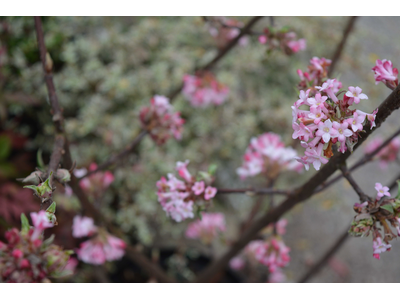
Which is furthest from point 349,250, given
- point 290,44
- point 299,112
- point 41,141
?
point 41,141

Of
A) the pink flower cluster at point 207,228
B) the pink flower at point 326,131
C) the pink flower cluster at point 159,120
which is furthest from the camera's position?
the pink flower cluster at point 207,228

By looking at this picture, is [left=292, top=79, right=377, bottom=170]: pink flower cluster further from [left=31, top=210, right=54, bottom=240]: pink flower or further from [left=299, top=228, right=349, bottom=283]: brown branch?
[left=299, top=228, right=349, bottom=283]: brown branch

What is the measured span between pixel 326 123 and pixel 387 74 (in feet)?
0.60

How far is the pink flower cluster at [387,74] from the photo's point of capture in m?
0.56

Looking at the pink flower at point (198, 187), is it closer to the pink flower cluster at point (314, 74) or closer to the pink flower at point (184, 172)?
the pink flower at point (184, 172)

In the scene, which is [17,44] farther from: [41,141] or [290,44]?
[290,44]

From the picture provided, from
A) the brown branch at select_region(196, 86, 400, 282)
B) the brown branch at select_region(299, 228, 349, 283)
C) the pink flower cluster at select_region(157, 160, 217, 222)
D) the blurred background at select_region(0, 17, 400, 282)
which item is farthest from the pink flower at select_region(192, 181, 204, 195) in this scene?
the blurred background at select_region(0, 17, 400, 282)

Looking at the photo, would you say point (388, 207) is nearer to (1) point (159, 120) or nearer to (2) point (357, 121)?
(2) point (357, 121)

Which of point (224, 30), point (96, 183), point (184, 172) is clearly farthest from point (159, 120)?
point (224, 30)

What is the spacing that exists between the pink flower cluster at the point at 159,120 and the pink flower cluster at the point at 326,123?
50 cm

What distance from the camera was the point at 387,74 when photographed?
569 mm

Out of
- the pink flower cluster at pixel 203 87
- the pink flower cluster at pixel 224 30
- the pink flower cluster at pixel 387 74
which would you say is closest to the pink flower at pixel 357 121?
the pink flower cluster at pixel 387 74

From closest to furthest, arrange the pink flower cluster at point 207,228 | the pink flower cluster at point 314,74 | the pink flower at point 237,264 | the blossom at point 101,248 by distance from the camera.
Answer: the pink flower cluster at point 314,74
the blossom at point 101,248
the pink flower cluster at point 207,228
the pink flower at point 237,264

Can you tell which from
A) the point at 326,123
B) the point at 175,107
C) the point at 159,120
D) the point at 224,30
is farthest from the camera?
the point at 175,107
